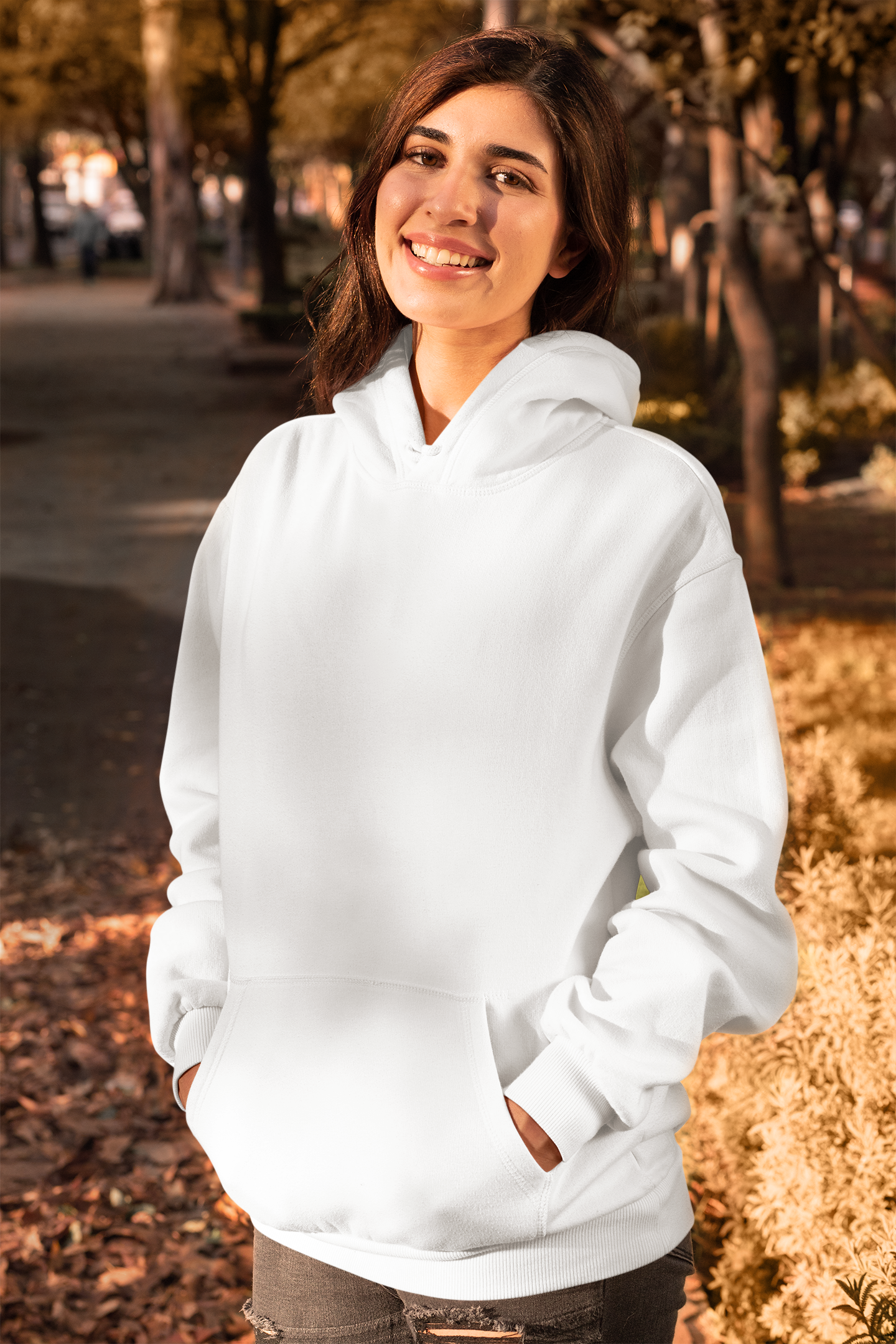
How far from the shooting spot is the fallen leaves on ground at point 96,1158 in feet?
10.4

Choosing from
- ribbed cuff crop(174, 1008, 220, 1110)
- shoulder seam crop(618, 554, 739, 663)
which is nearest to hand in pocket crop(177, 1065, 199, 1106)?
ribbed cuff crop(174, 1008, 220, 1110)

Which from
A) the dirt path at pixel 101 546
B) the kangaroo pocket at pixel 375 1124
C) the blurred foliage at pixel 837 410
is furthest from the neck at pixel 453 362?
the blurred foliage at pixel 837 410

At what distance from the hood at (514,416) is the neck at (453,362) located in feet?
0.09

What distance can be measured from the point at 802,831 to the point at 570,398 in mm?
2239

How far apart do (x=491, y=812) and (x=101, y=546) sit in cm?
891

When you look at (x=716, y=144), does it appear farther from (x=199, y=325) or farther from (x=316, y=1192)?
(x=199, y=325)

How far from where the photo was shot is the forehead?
1.51m

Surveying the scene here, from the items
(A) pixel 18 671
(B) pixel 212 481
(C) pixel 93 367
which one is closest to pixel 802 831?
(A) pixel 18 671

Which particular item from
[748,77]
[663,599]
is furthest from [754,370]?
[663,599]

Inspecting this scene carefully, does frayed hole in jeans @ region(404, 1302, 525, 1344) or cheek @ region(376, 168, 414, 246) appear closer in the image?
frayed hole in jeans @ region(404, 1302, 525, 1344)

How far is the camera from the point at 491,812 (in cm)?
145

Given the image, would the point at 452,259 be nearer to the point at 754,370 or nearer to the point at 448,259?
the point at 448,259

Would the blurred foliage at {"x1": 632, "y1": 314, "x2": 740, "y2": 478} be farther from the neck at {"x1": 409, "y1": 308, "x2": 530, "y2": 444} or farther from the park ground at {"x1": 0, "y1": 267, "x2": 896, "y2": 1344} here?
the neck at {"x1": 409, "y1": 308, "x2": 530, "y2": 444}

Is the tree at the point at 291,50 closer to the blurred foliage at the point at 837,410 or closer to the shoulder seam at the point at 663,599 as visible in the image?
the blurred foliage at the point at 837,410
